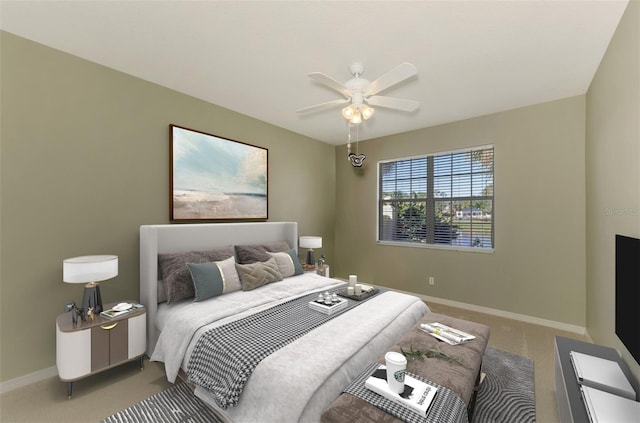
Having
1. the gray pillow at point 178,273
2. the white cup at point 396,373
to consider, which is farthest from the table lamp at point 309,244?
the white cup at point 396,373

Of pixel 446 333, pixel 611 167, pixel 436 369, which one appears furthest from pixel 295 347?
pixel 611 167

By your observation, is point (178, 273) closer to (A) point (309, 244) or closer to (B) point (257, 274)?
(B) point (257, 274)

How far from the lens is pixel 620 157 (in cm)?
206

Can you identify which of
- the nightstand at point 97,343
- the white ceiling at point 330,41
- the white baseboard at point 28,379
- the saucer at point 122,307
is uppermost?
the white ceiling at point 330,41

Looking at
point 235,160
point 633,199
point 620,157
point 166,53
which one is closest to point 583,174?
point 620,157

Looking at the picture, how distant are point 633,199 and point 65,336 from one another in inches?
163

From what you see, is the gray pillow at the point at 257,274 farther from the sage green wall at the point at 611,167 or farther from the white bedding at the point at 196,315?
the sage green wall at the point at 611,167

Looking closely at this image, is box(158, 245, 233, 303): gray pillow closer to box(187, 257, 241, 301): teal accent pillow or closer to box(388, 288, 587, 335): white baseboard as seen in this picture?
box(187, 257, 241, 301): teal accent pillow

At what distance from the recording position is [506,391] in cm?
220

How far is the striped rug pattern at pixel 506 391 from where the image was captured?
1947mm

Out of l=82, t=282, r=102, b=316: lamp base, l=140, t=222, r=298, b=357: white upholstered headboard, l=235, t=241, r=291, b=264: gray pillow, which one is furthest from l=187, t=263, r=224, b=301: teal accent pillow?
l=82, t=282, r=102, b=316: lamp base

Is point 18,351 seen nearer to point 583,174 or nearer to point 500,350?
point 500,350

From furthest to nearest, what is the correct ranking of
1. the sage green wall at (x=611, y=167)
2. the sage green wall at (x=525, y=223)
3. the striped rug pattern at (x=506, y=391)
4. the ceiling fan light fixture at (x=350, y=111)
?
the sage green wall at (x=525, y=223)
the ceiling fan light fixture at (x=350, y=111)
the striped rug pattern at (x=506, y=391)
the sage green wall at (x=611, y=167)

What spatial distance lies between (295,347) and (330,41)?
7.64 ft
